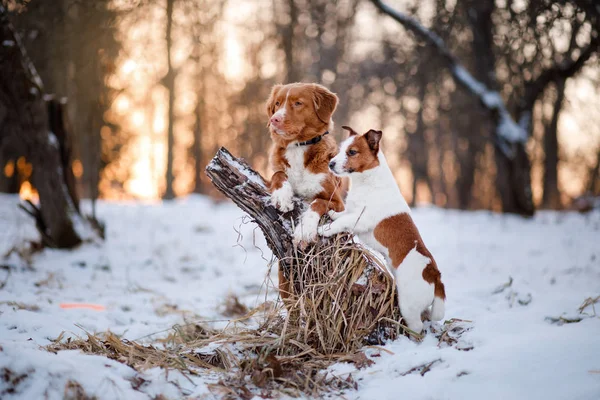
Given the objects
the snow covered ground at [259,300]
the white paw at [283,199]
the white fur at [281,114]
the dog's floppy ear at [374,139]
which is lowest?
the snow covered ground at [259,300]

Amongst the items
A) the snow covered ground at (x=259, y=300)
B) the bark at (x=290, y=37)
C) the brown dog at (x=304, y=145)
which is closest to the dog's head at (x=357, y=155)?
→ the brown dog at (x=304, y=145)

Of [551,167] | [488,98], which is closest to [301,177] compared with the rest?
[488,98]

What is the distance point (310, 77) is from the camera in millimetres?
15914

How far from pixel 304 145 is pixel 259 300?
254 centimetres

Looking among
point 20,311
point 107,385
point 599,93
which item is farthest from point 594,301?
point 599,93

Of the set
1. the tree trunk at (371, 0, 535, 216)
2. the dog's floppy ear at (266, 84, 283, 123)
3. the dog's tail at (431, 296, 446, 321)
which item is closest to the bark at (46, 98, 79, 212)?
the dog's floppy ear at (266, 84, 283, 123)

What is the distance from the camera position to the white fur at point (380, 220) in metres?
3.32

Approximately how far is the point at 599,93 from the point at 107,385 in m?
11.7

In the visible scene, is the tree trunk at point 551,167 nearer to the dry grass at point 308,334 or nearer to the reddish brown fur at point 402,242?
the reddish brown fur at point 402,242

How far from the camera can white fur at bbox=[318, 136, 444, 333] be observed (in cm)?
332

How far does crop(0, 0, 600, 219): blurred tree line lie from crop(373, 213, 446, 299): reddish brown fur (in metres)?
4.82

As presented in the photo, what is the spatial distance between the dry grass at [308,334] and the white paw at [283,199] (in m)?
0.39

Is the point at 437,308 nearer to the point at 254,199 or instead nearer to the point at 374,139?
the point at 374,139

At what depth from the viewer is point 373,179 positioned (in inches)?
142
